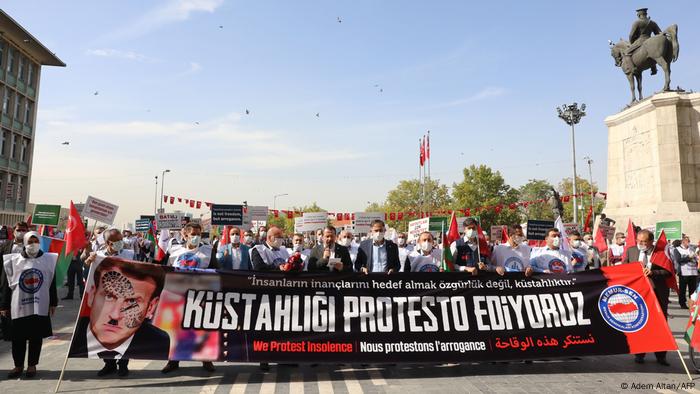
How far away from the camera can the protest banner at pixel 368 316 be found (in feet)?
19.5

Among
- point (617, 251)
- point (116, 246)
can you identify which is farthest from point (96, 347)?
point (617, 251)

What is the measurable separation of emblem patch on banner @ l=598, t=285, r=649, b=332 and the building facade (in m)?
46.6

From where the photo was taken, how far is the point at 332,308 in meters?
6.21

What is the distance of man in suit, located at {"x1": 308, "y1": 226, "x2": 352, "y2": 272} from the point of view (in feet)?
23.4

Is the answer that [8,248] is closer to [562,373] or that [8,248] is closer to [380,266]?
[380,266]

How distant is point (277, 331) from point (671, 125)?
1948cm

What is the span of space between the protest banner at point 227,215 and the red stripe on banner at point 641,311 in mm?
16288

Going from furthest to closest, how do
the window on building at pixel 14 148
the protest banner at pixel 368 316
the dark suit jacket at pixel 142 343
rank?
the window on building at pixel 14 148, the protest banner at pixel 368 316, the dark suit jacket at pixel 142 343

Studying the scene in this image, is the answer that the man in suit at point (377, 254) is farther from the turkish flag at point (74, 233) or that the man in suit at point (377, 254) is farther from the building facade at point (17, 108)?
the building facade at point (17, 108)

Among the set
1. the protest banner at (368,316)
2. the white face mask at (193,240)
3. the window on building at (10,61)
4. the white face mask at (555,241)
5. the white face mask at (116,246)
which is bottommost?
the protest banner at (368,316)

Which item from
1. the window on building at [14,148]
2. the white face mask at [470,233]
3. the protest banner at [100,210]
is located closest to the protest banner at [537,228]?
the white face mask at [470,233]

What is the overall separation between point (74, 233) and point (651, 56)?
22.9 meters

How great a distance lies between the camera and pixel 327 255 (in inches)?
281

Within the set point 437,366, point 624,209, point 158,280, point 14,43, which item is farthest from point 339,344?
point 14,43
